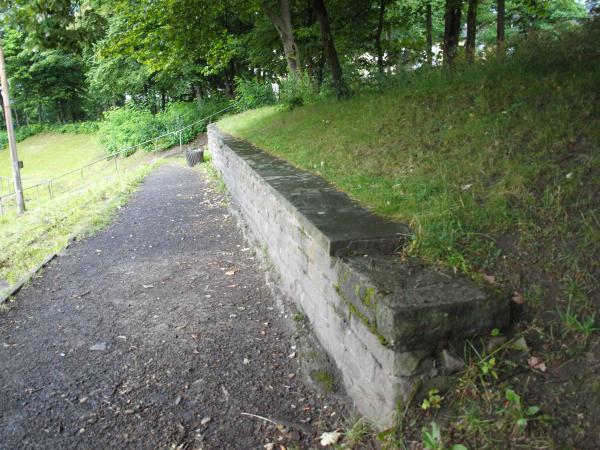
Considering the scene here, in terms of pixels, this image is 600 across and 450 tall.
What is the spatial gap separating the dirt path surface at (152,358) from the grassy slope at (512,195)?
4.05 feet

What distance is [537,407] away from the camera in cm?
208

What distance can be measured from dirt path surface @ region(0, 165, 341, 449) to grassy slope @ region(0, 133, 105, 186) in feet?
80.4

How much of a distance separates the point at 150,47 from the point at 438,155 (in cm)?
1066

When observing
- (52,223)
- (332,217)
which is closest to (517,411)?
(332,217)

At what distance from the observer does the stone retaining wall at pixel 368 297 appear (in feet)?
7.89

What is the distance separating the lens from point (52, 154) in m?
34.8

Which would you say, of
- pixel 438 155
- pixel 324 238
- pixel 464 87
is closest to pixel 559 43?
pixel 464 87

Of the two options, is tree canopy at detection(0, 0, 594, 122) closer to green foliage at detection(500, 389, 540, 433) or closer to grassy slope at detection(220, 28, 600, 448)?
grassy slope at detection(220, 28, 600, 448)

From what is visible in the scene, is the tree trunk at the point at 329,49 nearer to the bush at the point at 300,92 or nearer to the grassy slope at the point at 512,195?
the bush at the point at 300,92

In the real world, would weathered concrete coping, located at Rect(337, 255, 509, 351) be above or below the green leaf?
above

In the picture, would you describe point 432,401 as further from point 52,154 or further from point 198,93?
point 52,154

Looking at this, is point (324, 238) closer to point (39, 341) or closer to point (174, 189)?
point (39, 341)

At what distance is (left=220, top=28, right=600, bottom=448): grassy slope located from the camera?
7.21 feet

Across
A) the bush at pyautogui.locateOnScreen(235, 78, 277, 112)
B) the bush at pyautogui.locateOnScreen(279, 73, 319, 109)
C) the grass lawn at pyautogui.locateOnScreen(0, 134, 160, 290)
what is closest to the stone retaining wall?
the grass lawn at pyautogui.locateOnScreen(0, 134, 160, 290)
